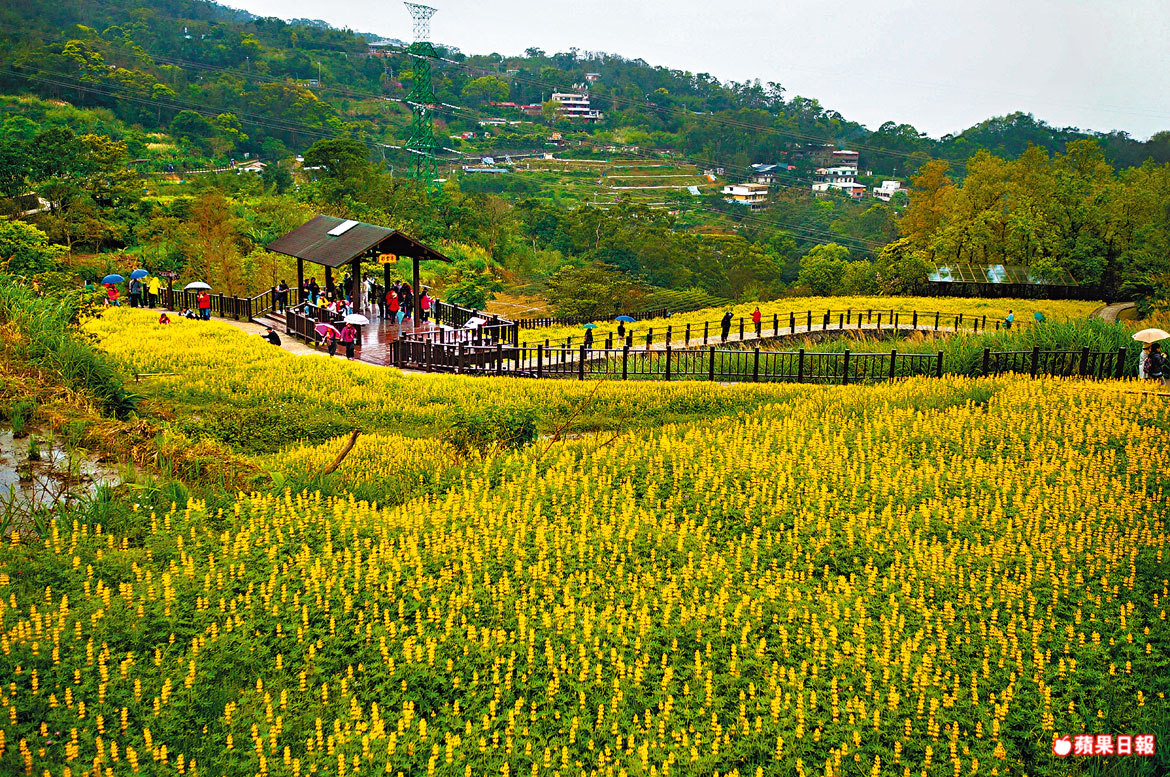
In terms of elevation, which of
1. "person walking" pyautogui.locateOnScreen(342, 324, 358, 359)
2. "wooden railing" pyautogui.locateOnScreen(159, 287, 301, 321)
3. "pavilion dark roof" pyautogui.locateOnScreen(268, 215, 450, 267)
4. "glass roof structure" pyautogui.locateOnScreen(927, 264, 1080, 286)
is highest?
"pavilion dark roof" pyautogui.locateOnScreen(268, 215, 450, 267)

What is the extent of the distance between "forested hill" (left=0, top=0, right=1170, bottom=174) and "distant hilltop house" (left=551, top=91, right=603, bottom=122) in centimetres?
265

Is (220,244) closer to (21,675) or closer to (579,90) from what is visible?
(21,675)

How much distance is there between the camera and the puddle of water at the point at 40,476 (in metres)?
9.05

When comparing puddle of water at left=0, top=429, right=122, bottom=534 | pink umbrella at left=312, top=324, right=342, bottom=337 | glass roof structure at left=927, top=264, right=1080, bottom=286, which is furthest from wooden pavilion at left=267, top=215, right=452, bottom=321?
glass roof structure at left=927, top=264, right=1080, bottom=286

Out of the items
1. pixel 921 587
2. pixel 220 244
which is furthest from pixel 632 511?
pixel 220 244

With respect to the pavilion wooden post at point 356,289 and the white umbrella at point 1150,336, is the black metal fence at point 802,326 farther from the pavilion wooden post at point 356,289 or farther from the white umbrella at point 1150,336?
the white umbrella at point 1150,336

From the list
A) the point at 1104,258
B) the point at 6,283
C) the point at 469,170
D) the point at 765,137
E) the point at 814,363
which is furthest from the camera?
the point at 765,137

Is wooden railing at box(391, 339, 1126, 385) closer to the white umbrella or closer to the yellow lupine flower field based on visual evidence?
the white umbrella

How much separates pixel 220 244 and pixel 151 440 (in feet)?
101

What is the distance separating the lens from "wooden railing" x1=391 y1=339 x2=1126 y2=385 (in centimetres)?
1953

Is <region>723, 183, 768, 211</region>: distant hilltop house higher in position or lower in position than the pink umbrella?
higher

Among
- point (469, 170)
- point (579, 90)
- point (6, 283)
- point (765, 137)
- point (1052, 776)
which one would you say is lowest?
point (1052, 776)

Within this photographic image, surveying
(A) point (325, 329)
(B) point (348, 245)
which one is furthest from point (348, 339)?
(B) point (348, 245)

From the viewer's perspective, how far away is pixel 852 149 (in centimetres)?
13350
